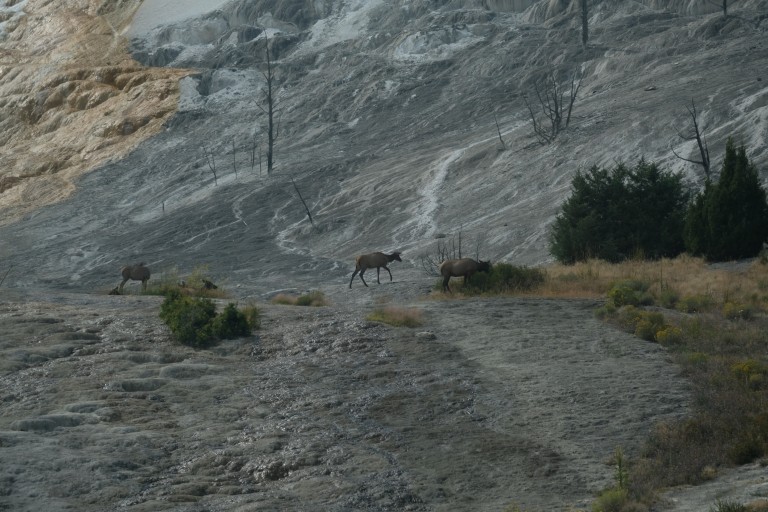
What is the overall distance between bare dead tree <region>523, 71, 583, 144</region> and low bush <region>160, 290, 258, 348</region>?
3579 cm

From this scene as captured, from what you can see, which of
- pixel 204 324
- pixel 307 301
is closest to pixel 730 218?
pixel 307 301

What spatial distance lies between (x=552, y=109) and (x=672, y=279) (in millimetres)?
38036

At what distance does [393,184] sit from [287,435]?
43.8 metres

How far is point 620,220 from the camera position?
33062 millimetres

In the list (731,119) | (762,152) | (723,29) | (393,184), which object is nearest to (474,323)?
(762,152)

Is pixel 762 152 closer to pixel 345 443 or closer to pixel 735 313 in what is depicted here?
pixel 735 313

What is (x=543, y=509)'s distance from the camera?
441 inches

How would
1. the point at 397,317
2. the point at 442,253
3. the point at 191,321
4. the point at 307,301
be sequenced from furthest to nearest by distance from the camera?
the point at 442,253, the point at 307,301, the point at 397,317, the point at 191,321

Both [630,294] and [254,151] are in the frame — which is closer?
[630,294]

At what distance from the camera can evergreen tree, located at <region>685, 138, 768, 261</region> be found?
30.6 metres

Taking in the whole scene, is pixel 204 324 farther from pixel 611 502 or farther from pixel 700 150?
pixel 700 150

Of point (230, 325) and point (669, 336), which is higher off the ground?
point (230, 325)

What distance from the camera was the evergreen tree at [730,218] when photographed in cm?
3061

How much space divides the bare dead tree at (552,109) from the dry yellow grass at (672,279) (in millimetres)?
26275
